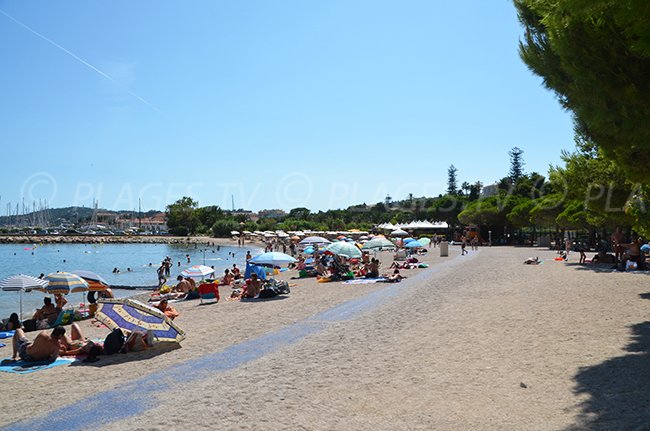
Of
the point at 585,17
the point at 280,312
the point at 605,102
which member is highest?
the point at 585,17

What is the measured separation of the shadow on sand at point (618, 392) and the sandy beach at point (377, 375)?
0.07 feet

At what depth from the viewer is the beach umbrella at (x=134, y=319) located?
930cm

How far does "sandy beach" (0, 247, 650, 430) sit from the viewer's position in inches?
216

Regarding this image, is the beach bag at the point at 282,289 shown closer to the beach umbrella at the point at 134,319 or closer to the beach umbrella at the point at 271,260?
the beach umbrella at the point at 271,260

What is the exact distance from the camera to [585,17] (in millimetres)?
6078

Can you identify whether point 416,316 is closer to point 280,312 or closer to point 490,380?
point 280,312

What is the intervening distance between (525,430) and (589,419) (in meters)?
0.70

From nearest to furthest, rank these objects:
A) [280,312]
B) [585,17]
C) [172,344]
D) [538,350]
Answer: [585,17]
[538,350]
[172,344]
[280,312]

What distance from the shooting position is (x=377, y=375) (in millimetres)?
7137

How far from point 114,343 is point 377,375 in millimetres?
4812

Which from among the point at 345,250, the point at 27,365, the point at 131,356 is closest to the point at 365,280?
the point at 345,250

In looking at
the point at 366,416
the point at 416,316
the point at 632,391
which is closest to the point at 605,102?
the point at 632,391

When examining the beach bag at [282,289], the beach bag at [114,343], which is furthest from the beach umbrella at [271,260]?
the beach bag at [114,343]

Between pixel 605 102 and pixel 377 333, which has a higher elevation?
pixel 605 102
